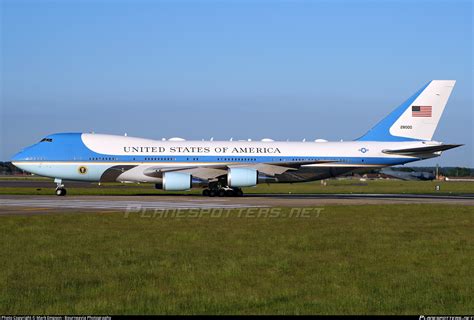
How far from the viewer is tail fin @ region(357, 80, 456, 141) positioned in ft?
153

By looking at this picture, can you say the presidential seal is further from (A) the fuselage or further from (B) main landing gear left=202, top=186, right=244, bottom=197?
(B) main landing gear left=202, top=186, right=244, bottom=197

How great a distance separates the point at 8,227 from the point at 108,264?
7802mm

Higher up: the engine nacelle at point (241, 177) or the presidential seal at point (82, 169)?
the presidential seal at point (82, 169)

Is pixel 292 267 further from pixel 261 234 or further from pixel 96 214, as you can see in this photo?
pixel 96 214

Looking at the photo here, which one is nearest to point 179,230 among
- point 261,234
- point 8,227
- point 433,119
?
point 261,234

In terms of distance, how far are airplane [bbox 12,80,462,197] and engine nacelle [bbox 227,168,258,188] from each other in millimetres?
64

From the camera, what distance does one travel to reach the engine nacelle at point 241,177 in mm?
40750

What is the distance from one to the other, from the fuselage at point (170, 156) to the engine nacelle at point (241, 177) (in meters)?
2.04

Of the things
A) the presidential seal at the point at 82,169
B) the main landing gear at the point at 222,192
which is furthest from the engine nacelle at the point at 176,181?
the presidential seal at the point at 82,169

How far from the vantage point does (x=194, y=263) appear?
13.3m
